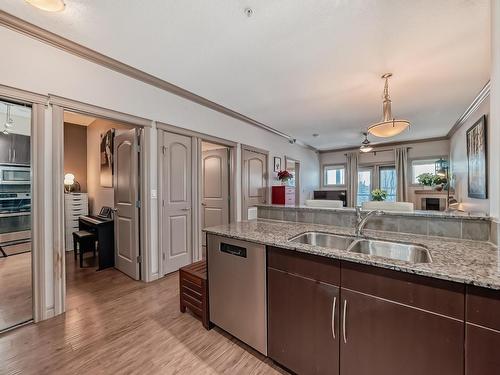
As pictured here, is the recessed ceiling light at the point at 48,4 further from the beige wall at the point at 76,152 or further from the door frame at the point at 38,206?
the beige wall at the point at 76,152

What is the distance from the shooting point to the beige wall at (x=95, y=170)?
4320 millimetres

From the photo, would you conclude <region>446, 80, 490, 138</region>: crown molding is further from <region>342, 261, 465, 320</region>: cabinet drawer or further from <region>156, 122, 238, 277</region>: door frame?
<region>156, 122, 238, 277</region>: door frame

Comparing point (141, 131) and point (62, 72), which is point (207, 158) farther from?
point (62, 72)

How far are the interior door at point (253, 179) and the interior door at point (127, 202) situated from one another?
6.71 feet

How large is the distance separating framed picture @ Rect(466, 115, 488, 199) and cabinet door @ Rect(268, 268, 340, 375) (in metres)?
3.19

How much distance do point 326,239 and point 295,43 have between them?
1.86 meters

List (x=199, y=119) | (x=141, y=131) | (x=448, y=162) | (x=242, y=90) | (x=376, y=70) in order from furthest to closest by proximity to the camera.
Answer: (x=448, y=162) → (x=199, y=119) → (x=242, y=90) → (x=141, y=131) → (x=376, y=70)

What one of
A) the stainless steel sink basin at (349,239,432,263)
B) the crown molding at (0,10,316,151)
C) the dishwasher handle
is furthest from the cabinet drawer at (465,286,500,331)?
the crown molding at (0,10,316,151)

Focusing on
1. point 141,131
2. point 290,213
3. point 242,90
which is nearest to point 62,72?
point 141,131

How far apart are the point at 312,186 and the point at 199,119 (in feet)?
17.2

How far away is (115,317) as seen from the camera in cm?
215

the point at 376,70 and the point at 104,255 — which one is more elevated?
the point at 376,70

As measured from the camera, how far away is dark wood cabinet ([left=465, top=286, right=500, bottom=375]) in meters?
0.87

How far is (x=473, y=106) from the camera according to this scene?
3.69 meters
